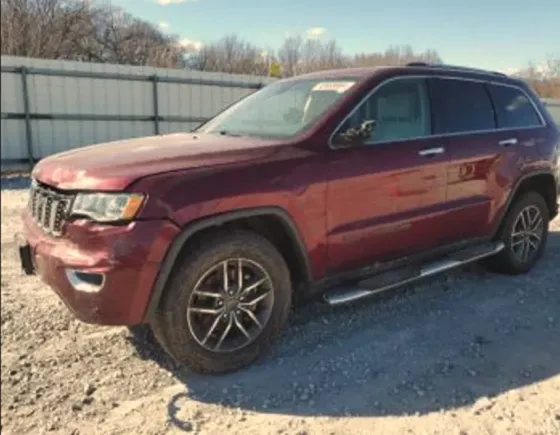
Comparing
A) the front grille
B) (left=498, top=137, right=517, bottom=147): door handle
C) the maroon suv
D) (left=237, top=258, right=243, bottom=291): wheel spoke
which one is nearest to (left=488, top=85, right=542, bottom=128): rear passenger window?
the maroon suv

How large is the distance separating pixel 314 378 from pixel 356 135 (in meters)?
1.58

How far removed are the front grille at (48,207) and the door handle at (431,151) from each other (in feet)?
8.24

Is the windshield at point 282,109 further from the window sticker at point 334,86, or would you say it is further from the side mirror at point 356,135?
the side mirror at point 356,135

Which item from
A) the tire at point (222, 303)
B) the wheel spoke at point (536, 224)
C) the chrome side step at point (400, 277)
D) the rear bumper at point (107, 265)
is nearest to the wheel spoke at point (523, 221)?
the wheel spoke at point (536, 224)

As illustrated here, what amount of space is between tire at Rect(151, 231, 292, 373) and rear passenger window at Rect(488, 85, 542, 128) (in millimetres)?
2837

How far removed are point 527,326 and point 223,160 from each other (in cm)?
265

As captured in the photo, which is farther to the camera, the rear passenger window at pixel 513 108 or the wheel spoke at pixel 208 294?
the rear passenger window at pixel 513 108

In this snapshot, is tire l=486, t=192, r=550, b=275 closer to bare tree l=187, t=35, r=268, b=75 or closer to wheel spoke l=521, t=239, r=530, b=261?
wheel spoke l=521, t=239, r=530, b=261

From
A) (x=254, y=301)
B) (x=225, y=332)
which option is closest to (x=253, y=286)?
(x=254, y=301)

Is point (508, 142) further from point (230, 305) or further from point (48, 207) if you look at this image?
point (48, 207)

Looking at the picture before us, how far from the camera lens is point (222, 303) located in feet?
11.1

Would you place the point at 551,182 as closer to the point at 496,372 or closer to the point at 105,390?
the point at 496,372

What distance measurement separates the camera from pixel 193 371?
3375mm

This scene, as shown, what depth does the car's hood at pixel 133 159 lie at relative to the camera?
9.80 ft
